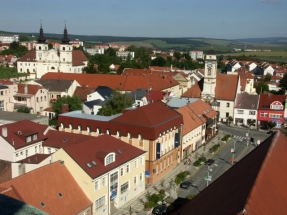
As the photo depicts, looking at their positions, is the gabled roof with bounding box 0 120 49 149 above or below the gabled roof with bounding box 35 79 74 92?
below

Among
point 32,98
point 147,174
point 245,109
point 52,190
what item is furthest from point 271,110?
point 52,190

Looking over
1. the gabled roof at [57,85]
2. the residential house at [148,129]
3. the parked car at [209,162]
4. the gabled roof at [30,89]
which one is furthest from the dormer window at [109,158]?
the gabled roof at [57,85]

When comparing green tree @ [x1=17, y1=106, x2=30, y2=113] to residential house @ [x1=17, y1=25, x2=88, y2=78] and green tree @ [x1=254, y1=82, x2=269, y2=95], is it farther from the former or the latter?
green tree @ [x1=254, y1=82, x2=269, y2=95]

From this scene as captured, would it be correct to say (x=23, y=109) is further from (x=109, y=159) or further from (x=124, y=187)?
(x=109, y=159)

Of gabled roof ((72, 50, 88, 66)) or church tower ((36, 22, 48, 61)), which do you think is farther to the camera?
gabled roof ((72, 50, 88, 66))

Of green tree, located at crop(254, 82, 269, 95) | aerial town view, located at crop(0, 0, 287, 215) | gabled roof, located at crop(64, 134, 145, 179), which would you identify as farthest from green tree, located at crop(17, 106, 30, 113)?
green tree, located at crop(254, 82, 269, 95)

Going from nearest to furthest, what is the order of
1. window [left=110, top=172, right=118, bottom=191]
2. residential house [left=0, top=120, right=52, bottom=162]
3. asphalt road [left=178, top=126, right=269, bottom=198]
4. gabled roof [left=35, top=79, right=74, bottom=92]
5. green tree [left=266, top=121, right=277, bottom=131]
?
1. window [left=110, top=172, right=118, bottom=191]
2. residential house [left=0, top=120, right=52, bottom=162]
3. asphalt road [left=178, top=126, right=269, bottom=198]
4. green tree [left=266, top=121, right=277, bottom=131]
5. gabled roof [left=35, top=79, right=74, bottom=92]

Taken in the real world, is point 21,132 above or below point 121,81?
below
